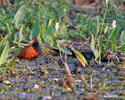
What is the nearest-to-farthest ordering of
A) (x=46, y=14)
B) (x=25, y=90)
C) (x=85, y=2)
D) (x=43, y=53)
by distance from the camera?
(x=25, y=90), (x=43, y=53), (x=46, y=14), (x=85, y=2)

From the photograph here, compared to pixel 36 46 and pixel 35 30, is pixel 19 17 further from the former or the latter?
pixel 36 46

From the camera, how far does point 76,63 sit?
4.02 metres

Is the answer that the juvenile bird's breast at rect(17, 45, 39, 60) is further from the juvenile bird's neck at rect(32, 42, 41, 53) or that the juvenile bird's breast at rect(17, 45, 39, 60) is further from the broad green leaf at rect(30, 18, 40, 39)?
the broad green leaf at rect(30, 18, 40, 39)

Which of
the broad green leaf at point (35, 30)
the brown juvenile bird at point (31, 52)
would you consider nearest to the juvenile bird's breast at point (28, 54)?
the brown juvenile bird at point (31, 52)

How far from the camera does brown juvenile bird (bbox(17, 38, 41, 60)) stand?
4.23 m

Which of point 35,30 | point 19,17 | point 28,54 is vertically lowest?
point 28,54

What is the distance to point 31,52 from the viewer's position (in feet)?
14.1

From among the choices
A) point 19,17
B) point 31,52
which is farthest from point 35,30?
point 19,17

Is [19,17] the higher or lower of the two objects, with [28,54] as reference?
higher

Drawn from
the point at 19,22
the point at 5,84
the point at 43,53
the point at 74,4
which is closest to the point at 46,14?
the point at 19,22

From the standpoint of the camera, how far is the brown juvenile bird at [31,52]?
423 cm

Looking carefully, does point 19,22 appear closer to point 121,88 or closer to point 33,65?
point 33,65

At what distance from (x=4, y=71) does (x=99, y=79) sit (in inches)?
43.2

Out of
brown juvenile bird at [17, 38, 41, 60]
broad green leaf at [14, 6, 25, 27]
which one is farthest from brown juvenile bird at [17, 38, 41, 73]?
broad green leaf at [14, 6, 25, 27]
